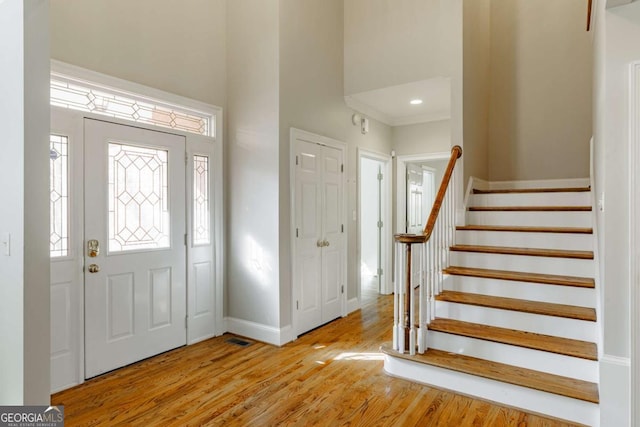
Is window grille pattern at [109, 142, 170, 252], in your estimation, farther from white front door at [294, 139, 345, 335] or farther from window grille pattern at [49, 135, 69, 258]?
white front door at [294, 139, 345, 335]

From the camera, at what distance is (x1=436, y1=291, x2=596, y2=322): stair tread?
2617mm

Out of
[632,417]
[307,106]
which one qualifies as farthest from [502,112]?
[632,417]

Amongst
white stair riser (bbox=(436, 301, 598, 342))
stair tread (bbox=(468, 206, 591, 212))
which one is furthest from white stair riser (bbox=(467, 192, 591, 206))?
white stair riser (bbox=(436, 301, 598, 342))

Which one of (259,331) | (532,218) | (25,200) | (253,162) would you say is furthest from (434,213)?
(25,200)

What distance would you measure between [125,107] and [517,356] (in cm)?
356

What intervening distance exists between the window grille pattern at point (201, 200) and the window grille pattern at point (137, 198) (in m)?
0.30

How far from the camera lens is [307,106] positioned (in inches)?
153

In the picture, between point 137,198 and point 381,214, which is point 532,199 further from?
point 137,198

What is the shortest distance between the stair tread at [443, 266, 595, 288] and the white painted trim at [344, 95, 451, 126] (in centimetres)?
236

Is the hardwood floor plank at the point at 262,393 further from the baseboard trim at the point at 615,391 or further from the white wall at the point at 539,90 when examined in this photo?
the white wall at the point at 539,90

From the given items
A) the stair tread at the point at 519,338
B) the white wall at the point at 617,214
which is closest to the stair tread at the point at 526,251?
the stair tread at the point at 519,338

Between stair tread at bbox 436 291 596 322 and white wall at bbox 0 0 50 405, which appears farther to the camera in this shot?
stair tread at bbox 436 291 596 322

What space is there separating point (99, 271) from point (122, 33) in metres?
1.91

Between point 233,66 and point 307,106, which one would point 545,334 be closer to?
point 307,106
